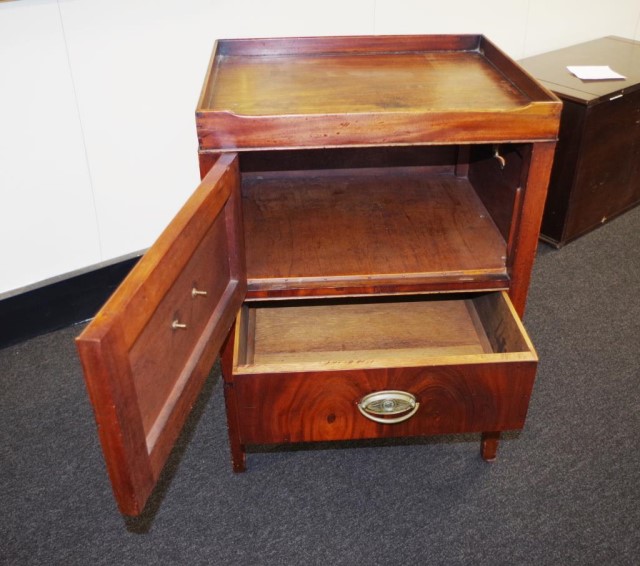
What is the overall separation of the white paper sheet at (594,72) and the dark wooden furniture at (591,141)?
0.02 metres

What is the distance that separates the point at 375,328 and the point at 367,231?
19 centimetres

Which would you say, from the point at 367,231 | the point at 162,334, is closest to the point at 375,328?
the point at 367,231

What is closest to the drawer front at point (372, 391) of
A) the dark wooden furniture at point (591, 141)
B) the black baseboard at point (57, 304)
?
the black baseboard at point (57, 304)

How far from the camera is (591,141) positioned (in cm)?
164

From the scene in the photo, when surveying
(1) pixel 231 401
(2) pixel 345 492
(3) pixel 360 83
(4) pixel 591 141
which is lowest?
(2) pixel 345 492

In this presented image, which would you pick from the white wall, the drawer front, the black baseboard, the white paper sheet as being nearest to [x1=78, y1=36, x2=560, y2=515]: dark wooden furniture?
the drawer front

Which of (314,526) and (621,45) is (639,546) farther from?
(621,45)

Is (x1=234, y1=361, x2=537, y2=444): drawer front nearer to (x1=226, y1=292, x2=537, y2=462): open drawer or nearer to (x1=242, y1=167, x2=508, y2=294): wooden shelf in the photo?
(x1=226, y1=292, x2=537, y2=462): open drawer

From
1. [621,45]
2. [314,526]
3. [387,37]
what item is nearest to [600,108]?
[621,45]

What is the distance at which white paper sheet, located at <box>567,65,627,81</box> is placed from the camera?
1692mm

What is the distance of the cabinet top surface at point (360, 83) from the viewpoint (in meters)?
0.89

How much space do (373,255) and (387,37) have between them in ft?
1.27

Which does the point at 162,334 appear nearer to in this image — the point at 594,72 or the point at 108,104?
the point at 108,104

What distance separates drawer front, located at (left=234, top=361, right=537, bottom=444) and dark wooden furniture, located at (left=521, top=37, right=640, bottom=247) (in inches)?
34.3
